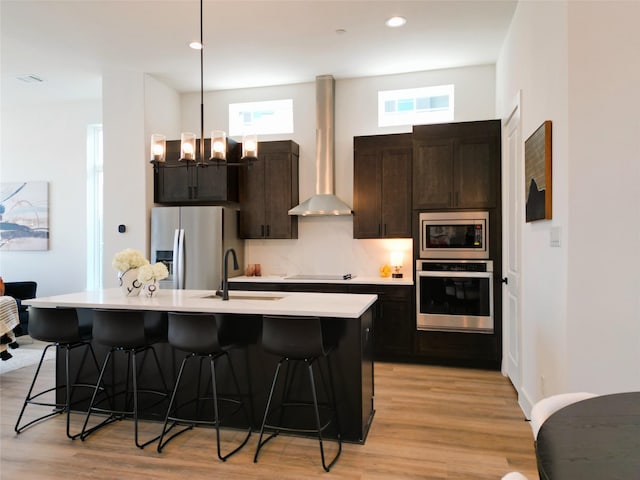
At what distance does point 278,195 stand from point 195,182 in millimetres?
1053

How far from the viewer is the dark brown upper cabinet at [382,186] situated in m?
4.86

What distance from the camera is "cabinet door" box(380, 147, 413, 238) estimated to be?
15.9 ft

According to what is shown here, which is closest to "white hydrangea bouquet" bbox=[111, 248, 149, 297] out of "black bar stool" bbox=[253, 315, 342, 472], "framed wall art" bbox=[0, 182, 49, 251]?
"black bar stool" bbox=[253, 315, 342, 472]

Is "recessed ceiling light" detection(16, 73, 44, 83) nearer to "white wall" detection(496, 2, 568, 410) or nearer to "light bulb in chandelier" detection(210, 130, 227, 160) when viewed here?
"light bulb in chandelier" detection(210, 130, 227, 160)

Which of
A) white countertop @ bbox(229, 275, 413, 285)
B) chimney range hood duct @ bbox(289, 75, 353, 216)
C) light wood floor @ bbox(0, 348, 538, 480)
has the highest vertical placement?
chimney range hood duct @ bbox(289, 75, 353, 216)

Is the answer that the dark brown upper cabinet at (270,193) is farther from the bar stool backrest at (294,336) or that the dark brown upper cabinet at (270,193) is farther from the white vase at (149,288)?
A: the bar stool backrest at (294,336)

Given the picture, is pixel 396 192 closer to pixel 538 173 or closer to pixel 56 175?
pixel 538 173

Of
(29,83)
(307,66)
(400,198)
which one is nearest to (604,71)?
(400,198)

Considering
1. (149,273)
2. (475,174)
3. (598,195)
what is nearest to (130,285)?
Answer: (149,273)

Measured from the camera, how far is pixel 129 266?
3.30 metres

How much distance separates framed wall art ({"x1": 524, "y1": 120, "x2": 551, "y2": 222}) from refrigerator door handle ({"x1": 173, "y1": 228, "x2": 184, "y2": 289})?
146 inches

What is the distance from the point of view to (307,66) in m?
4.97

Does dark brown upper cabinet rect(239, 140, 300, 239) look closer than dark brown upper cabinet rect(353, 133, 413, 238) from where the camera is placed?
No

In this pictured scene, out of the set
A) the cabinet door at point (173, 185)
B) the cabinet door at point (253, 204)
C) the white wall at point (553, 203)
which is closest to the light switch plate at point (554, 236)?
the white wall at point (553, 203)
